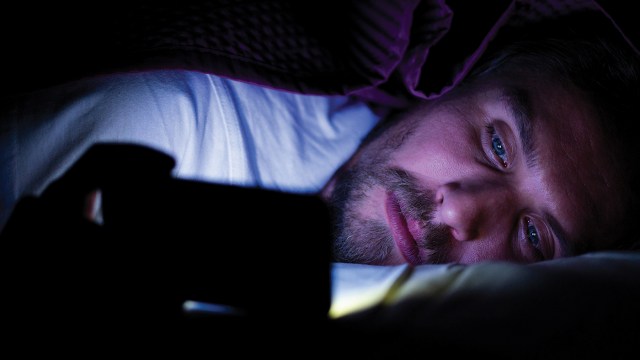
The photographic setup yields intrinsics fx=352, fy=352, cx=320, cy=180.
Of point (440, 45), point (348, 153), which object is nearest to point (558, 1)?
point (440, 45)

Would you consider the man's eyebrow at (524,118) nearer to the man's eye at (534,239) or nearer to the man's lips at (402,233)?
the man's eye at (534,239)

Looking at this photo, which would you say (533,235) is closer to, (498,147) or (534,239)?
(534,239)

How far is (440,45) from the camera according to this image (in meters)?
1.01

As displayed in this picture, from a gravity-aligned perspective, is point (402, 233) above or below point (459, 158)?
below

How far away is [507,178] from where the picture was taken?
2.99ft

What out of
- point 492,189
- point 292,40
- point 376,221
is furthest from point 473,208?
point 292,40

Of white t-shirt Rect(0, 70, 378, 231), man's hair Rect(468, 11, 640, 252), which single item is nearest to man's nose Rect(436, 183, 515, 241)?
man's hair Rect(468, 11, 640, 252)

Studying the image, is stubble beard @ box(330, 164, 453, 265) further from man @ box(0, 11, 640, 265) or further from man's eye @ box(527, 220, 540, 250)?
man's eye @ box(527, 220, 540, 250)

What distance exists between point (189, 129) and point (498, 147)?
81cm

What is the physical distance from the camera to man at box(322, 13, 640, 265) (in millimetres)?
870

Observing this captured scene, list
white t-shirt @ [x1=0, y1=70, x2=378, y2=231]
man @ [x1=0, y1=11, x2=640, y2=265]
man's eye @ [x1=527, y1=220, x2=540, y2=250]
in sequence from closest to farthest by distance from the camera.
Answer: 1. white t-shirt @ [x1=0, y1=70, x2=378, y2=231]
2. man @ [x1=0, y1=11, x2=640, y2=265]
3. man's eye @ [x1=527, y1=220, x2=540, y2=250]

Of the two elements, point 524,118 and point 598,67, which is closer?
point 524,118

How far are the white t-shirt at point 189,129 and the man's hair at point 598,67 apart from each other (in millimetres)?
537

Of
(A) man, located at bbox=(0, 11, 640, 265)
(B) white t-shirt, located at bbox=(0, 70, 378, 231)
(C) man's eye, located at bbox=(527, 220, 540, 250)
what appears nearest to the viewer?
(B) white t-shirt, located at bbox=(0, 70, 378, 231)
